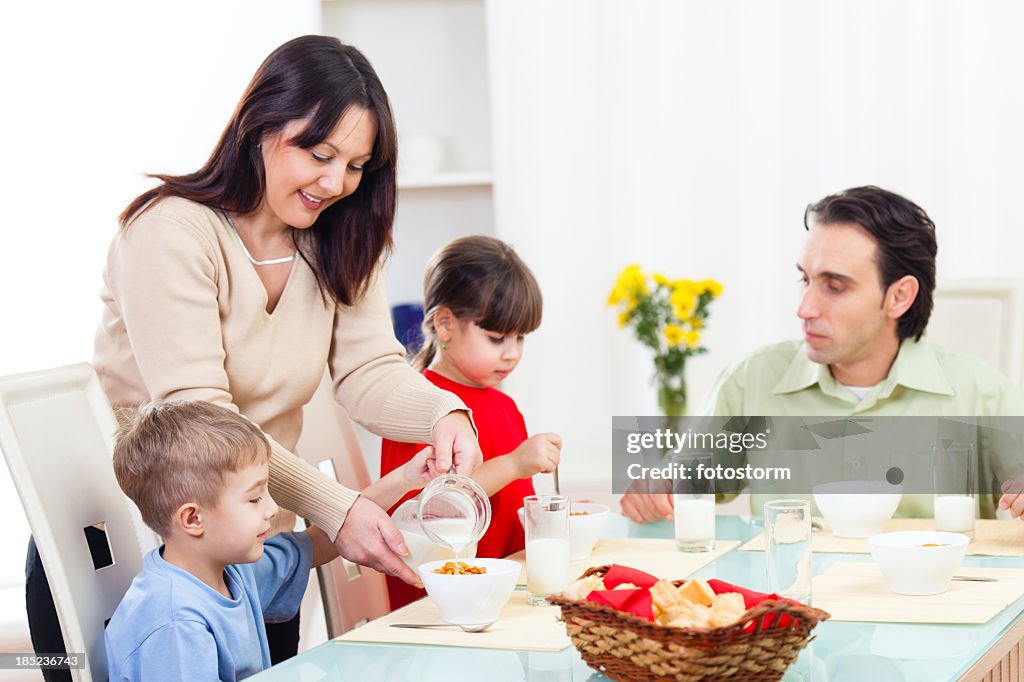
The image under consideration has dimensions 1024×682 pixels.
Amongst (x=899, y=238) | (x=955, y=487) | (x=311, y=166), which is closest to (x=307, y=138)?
(x=311, y=166)

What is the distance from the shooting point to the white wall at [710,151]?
3367mm

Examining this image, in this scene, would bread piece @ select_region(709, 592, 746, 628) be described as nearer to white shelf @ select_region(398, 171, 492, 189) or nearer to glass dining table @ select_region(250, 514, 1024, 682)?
glass dining table @ select_region(250, 514, 1024, 682)

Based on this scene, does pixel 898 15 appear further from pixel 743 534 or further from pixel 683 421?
pixel 743 534

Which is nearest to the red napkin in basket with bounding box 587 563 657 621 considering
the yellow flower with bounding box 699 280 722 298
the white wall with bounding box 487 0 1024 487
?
the yellow flower with bounding box 699 280 722 298

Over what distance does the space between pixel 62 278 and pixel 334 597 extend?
170cm

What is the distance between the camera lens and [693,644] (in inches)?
42.7

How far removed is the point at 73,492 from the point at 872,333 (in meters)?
1.51

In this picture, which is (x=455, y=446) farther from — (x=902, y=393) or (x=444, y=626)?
(x=902, y=393)

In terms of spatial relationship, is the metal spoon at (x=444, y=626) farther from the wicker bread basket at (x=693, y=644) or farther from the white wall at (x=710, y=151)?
the white wall at (x=710, y=151)

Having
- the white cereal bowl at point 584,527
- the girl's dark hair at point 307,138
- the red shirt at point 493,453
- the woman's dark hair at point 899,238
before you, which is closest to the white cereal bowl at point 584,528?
the white cereal bowl at point 584,527

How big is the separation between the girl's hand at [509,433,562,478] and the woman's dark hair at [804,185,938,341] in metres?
0.80

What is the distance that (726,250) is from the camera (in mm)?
3578

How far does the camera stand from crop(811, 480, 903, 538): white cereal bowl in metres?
1.89

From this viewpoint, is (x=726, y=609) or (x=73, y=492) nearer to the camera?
(x=726, y=609)
